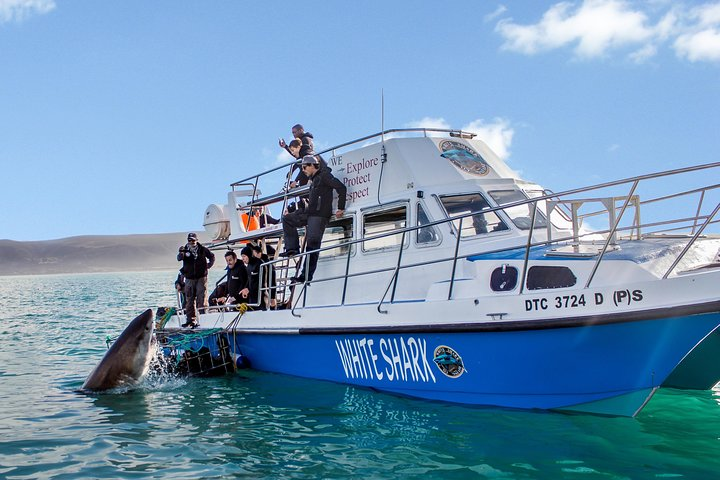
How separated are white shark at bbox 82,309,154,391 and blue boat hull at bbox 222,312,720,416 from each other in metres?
2.78

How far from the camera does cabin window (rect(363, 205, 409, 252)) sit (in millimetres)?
8312

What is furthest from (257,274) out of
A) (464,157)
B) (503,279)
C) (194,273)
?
(503,279)

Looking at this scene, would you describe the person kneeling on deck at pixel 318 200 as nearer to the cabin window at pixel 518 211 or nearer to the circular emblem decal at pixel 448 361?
the cabin window at pixel 518 211

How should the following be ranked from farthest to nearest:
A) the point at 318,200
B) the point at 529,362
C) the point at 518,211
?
the point at 318,200, the point at 518,211, the point at 529,362

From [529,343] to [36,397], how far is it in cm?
665

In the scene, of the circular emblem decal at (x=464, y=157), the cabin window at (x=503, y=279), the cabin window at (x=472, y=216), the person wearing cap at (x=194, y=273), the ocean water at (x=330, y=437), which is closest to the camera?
the ocean water at (x=330, y=437)

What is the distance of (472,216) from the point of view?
7.75m

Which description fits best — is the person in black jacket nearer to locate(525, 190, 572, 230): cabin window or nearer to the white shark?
the white shark

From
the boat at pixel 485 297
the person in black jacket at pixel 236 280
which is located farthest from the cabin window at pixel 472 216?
the person in black jacket at pixel 236 280

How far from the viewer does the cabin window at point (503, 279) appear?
22.6ft

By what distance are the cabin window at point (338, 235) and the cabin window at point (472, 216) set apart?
149cm

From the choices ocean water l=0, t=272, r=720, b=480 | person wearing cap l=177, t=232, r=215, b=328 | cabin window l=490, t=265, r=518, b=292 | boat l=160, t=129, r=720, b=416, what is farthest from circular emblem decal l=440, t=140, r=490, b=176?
person wearing cap l=177, t=232, r=215, b=328

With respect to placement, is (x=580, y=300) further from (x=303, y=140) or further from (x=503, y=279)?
(x=303, y=140)

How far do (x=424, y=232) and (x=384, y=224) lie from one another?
0.66m
